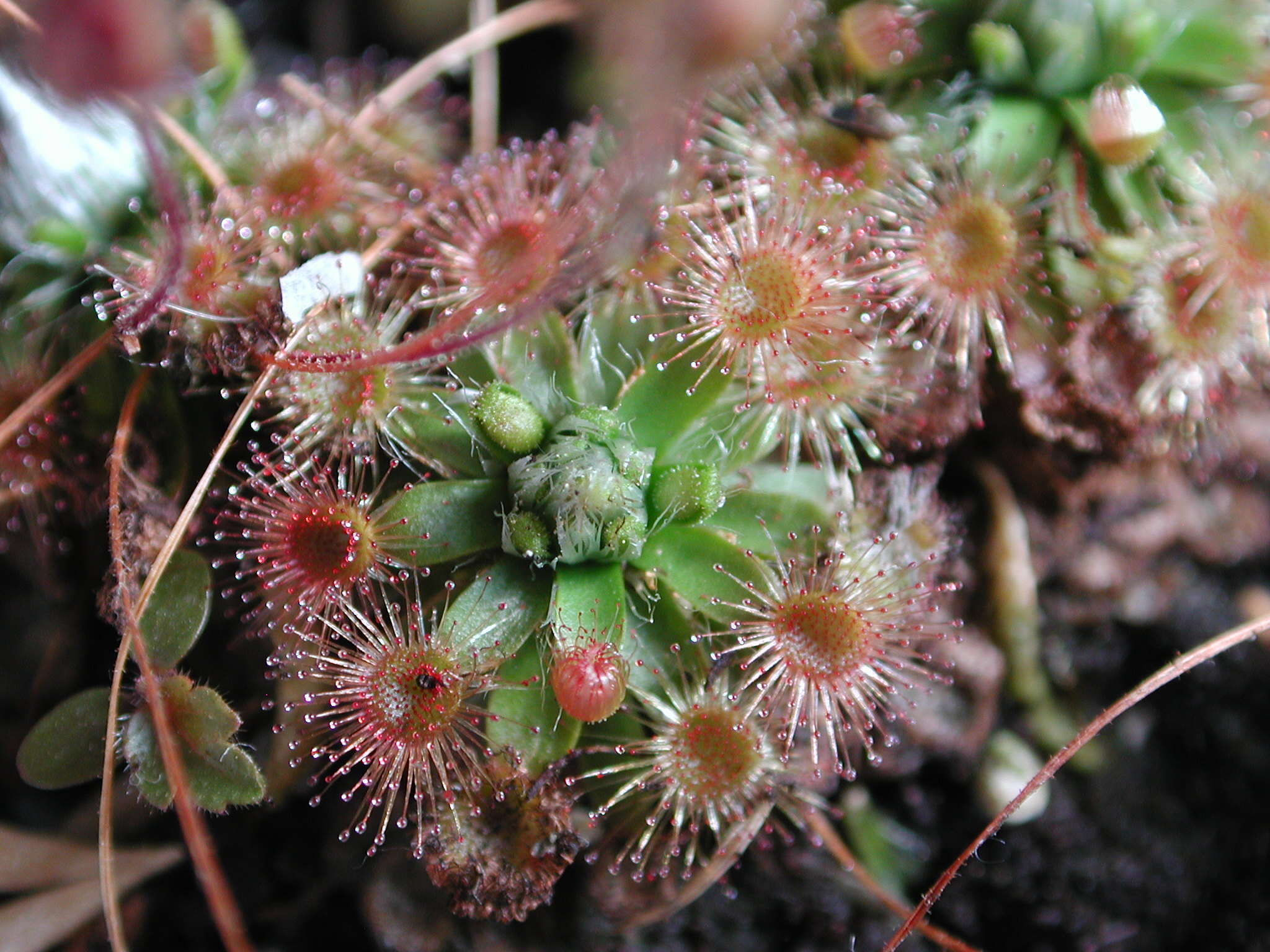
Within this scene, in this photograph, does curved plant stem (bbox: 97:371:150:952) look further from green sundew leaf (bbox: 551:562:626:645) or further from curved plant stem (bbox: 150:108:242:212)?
green sundew leaf (bbox: 551:562:626:645)

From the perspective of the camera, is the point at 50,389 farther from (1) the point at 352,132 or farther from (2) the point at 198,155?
(1) the point at 352,132

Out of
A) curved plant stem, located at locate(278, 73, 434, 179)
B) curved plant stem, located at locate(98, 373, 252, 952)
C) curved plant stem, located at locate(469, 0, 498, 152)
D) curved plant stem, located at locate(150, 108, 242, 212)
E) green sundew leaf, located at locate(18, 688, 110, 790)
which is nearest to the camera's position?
curved plant stem, located at locate(98, 373, 252, 952)

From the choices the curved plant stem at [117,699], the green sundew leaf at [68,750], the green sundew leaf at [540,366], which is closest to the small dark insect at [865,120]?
the green sundew leaf at [540,366]

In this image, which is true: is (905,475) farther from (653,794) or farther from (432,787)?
(432,787)

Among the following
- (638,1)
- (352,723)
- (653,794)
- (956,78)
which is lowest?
(653,794)

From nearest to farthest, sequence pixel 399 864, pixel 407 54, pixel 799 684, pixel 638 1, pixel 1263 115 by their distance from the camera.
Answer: pixel 638 1, pixel 799 684, pixel 399 864, pixel 1263 115, pixel 407 54

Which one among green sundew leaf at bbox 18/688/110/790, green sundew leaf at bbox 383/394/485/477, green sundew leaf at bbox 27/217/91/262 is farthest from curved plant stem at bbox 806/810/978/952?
green sundew leaf at bbox 27/217/91/262

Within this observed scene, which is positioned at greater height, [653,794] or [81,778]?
[81,778]

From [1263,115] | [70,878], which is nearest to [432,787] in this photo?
[70,878]
